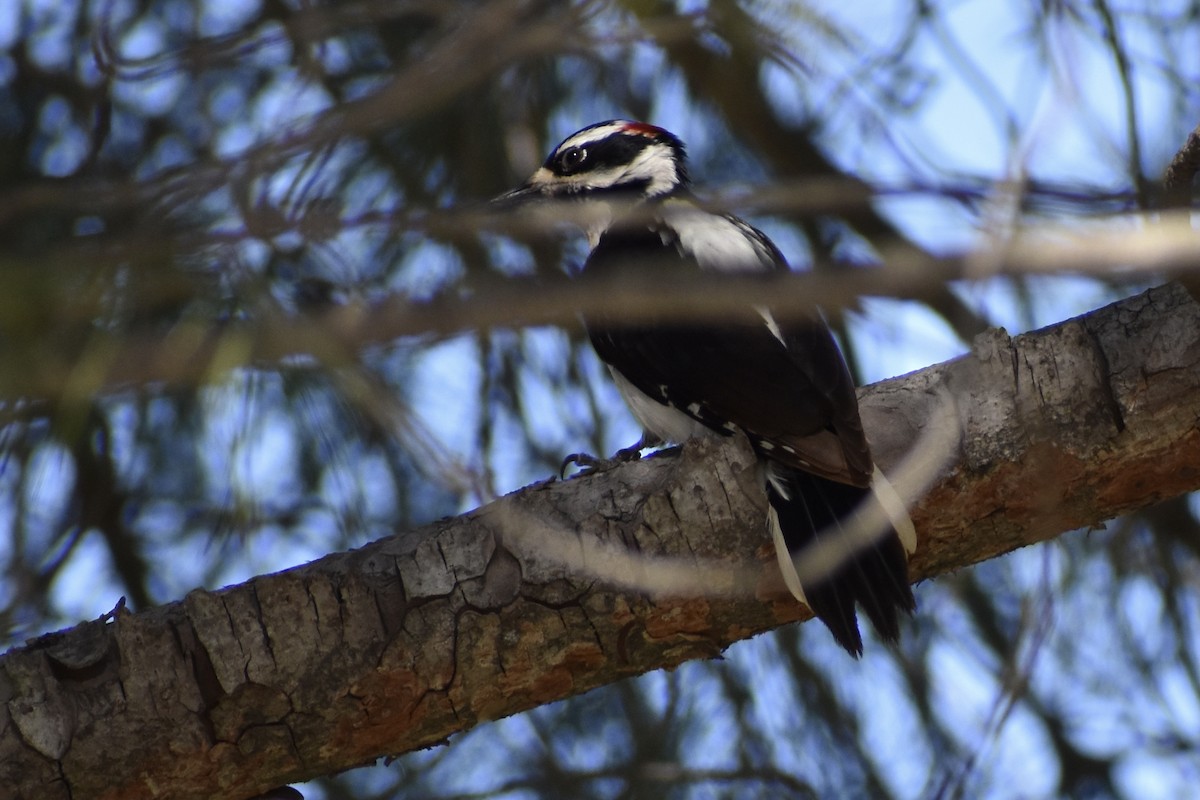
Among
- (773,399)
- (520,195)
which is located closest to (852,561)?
(773,399)

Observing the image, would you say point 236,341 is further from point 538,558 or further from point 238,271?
point 538,558

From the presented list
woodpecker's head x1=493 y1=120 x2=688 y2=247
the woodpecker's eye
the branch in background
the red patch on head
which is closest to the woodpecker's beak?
woodpecker's head x1=493 y1=120 x2=688 y2=247

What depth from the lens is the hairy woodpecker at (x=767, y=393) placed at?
261 centimetres

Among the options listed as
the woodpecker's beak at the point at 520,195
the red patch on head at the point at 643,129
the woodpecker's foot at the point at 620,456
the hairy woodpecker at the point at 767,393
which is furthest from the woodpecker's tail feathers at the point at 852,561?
the red patch on head at the point at 643,129

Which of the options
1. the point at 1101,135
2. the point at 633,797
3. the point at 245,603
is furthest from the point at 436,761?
the point at 1101,135

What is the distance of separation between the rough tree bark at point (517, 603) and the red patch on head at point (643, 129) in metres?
1.63

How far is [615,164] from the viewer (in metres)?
Answer: 4.04

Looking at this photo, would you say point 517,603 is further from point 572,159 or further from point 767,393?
point 572,159

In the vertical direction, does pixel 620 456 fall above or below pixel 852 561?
above

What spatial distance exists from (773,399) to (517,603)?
31.0 inches

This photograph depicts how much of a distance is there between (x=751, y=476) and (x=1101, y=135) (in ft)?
3.20

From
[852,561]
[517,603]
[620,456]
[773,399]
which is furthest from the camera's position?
[620,456]

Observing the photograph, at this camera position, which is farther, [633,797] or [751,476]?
[633,797]

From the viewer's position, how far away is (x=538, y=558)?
2.56m
